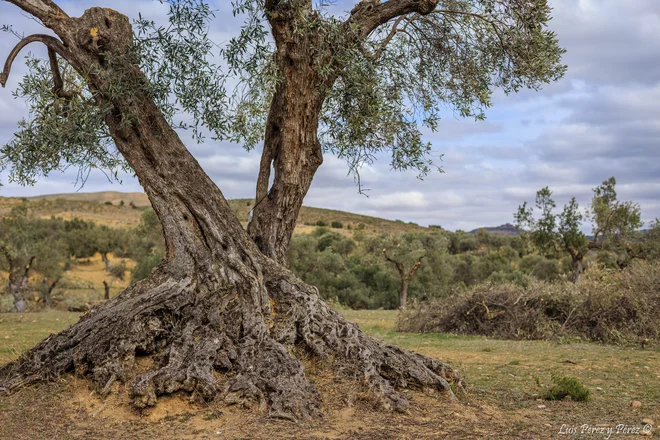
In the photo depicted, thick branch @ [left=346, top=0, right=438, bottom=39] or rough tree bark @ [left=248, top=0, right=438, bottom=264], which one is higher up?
thick branch @ [left=346, top=0, right=438, bottom=39]

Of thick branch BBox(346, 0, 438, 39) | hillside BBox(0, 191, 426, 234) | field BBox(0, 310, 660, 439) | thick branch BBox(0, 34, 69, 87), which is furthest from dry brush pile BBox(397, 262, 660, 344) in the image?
hillside BBox(0, 191, 426, 234)

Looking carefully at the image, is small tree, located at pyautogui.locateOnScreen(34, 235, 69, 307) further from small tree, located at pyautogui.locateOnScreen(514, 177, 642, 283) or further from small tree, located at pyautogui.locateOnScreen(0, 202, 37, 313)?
small tree, located at pyautogui.locateOnScreen(514, 177, 642, 283)

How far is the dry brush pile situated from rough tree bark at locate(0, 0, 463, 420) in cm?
866

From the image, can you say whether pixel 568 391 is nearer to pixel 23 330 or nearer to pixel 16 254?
pixel 23 330

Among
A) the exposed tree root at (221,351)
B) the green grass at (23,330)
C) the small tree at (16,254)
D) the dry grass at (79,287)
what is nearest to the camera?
the exposed tree root at (221,351)

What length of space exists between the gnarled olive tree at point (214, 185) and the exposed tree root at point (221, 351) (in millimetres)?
19

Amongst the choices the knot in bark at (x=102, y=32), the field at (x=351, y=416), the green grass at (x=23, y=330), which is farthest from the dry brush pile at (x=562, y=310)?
the knot in bark at (x=102, y=32)

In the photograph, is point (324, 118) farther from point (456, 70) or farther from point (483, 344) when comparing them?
point (483, 344)

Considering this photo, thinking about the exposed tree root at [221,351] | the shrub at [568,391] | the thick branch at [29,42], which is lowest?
the shrub at [568,391]

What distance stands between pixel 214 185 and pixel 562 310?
11.2 meters

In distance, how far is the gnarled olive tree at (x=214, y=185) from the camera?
7332 mm

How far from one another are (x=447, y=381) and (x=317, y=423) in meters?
2.44

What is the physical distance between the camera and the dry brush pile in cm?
1516

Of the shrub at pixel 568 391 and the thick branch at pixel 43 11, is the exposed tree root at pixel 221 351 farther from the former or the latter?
the thick branch at pixel 43 11
